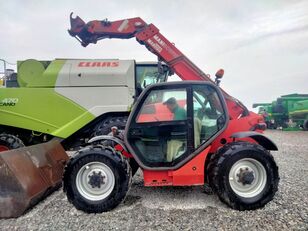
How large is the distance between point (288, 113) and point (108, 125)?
1624 centimetres

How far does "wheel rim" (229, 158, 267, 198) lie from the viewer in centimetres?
363

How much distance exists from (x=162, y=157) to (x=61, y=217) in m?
1.56

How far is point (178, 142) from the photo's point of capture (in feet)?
12.6

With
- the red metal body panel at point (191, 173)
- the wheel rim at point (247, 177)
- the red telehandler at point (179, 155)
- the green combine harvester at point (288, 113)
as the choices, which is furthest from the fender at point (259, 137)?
the green combine harvester at point (288, 113)

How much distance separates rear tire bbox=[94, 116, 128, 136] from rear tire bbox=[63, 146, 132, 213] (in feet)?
7.62

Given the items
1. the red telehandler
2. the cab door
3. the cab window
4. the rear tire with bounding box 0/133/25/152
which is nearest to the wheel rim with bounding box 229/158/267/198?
the red telehandler

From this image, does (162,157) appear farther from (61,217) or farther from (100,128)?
(100,128)

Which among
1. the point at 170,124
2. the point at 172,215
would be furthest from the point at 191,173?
the point at 170,124

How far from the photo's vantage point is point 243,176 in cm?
363

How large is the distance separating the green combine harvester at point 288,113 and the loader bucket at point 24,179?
16601mm

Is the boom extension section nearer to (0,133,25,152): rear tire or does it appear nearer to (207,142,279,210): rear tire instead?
(207,142,279,210): rear tire

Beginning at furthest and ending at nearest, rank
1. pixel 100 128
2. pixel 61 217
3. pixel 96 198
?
pixel 100 128 < pixel 96 198 < pixel 61 217

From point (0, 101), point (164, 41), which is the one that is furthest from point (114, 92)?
point (0, 101)

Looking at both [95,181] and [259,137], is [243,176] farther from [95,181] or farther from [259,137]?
[95,181]
